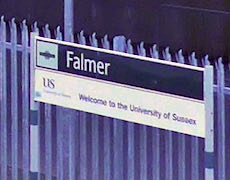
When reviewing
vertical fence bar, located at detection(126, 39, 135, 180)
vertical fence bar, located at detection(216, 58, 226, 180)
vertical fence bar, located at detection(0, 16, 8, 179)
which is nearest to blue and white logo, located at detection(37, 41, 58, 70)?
vertical fence bar, located at detection(126, 39, 135, 180)

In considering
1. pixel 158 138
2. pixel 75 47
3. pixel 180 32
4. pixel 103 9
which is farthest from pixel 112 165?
pixel 103 9

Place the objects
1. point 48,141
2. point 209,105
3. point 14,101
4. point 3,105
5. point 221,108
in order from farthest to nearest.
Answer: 1. point 3,105
2. point 14,101
3. point 48,141
4. point 221,108
5. point 209,105

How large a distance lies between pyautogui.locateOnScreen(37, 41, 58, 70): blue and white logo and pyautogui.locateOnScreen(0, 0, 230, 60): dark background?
632cm

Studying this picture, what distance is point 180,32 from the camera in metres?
13.2

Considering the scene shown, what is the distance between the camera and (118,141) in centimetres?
660

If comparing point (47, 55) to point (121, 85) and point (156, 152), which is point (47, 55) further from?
point (156, 152)

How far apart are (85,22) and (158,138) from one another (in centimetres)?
816

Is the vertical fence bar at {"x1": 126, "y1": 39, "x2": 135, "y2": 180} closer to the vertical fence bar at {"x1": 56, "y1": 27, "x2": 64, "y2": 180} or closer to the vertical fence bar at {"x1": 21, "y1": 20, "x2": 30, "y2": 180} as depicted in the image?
the vertical fence bar at {"x1": 56, "y1": 27, "x2": 64, "y2": 180}

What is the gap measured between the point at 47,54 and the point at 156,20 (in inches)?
282

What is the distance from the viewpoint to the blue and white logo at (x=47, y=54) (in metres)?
6.45

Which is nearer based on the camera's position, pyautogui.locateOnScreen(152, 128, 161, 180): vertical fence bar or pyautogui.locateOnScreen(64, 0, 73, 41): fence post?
pyautogui.locateOnScreen(152, 128, 161, 180): vertical fence bar

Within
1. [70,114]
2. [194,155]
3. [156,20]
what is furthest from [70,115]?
[156,20]

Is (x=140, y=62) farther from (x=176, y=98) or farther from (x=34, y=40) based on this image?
(x=34, y=40)

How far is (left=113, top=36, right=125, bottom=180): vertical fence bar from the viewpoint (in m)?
6.50
